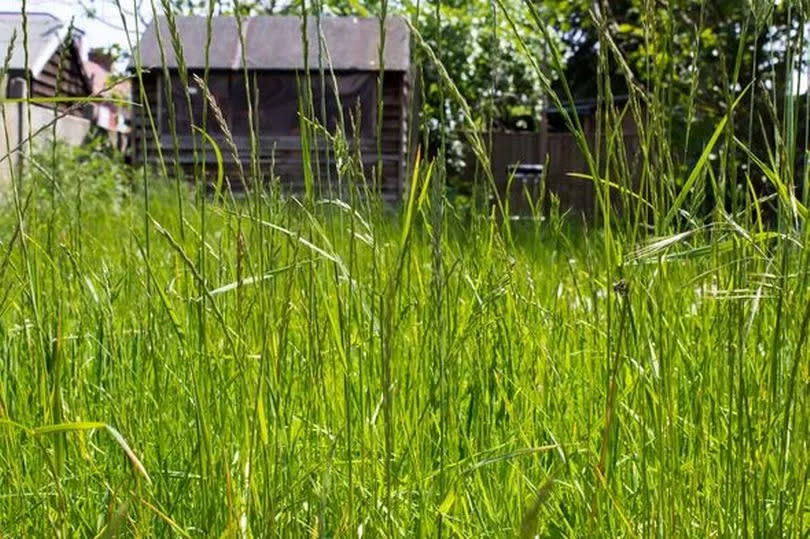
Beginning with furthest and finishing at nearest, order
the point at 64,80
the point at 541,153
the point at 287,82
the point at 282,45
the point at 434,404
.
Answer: the point at 64,80, the point at 541,153, the point at 282,45, the point at 287,82, the point at 434,404

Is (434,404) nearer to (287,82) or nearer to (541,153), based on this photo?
(287,82)

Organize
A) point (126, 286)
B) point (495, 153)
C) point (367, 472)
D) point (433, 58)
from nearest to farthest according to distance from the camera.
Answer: point (433, 58), point (367, 472), point (126, 286), point (495, 153)

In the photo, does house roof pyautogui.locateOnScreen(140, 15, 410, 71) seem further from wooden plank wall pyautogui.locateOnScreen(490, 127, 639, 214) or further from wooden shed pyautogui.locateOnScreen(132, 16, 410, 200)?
wooden plank wall pyautogui.locateOnScreen(490, 127, 639, 214)

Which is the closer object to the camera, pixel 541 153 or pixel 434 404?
pixel 434 404

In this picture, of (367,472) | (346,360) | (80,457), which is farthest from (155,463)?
(346,360)

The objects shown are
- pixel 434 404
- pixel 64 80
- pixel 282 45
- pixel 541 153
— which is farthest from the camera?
pixel 64 80

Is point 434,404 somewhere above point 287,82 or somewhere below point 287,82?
below

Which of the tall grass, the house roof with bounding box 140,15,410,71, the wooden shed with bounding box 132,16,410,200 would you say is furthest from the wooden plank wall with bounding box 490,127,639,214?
the tall grass

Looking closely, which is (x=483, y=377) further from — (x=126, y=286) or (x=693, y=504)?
(x=126, y=286)

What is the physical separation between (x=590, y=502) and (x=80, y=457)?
60 cm

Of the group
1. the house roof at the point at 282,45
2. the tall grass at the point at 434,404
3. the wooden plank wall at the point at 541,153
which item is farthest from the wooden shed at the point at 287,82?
the tall grass at the point at 434,404

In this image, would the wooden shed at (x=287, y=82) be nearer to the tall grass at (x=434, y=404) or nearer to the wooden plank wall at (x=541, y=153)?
the wooden plank wall at (x=541, y=153)

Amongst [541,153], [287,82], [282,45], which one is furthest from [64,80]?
[541,153]

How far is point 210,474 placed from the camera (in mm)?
955
